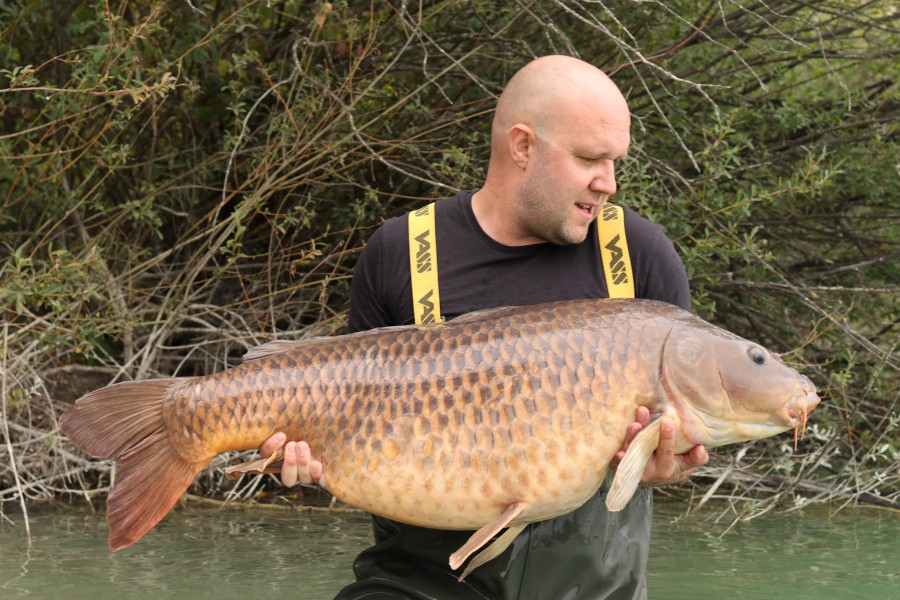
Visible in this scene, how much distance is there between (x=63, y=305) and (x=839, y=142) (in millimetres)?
3249

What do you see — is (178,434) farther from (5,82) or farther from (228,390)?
(5,82)

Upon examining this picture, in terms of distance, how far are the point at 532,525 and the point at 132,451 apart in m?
0.84

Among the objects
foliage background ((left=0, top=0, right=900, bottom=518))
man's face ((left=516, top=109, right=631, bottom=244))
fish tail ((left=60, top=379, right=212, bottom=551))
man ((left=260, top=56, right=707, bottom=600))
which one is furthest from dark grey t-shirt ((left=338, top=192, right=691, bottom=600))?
foliage background ((left=0, top=0, right=900, bottom=518))

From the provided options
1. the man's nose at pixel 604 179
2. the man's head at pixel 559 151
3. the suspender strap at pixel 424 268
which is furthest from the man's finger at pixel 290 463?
the man's nose at pixel 604 179

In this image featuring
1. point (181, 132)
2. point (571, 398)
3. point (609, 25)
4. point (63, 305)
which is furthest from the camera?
point (181, 132)

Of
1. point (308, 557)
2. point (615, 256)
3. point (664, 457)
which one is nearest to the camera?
point (664, 457)

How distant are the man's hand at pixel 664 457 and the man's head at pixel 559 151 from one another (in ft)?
1.73

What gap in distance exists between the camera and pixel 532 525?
2.62 metres

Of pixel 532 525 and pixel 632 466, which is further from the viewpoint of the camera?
pixel 532 525

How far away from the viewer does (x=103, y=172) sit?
17.4 feet

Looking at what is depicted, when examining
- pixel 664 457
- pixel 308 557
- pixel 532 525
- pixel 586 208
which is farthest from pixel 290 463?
pixel 308 557

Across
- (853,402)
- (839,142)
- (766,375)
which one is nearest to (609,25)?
(839,142)

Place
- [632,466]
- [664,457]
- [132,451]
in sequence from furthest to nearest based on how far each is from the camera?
[132,451]
[664,457]
[632,466]

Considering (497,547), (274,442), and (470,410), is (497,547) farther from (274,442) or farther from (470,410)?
(274,442)
